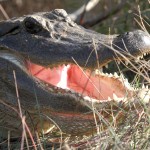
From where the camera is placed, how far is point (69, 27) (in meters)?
4.38

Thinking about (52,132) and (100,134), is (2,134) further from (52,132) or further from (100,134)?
(100,134)

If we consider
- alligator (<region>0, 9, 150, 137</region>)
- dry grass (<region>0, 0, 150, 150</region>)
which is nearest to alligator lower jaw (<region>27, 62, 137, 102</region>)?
alligator (<region>0, 9, 150, 137</region>)

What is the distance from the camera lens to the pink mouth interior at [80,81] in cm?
412

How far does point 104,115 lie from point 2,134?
3.06 ft

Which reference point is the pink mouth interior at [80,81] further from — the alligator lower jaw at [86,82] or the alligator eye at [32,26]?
the alligator eye at [32,26]

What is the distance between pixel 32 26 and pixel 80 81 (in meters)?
0.55

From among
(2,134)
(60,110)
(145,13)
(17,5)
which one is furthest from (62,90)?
(17,5)

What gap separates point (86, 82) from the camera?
13.6ft

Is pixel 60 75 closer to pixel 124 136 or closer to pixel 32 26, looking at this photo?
pixel 32 26

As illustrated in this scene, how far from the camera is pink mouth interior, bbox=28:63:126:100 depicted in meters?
4.12

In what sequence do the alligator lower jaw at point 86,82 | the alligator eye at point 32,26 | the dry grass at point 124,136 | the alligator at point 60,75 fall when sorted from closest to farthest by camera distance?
the dry grass at point 124,136
the alligator at point 60,75
the alligator lower jaw at point 86,82
the alligator eye at point 32,26

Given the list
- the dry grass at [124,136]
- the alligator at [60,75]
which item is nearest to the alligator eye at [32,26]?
the alligator at [60,75]

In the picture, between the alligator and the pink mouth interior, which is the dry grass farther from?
the pink mouth interior

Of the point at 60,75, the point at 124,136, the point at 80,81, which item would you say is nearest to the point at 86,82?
the point at 80,81
